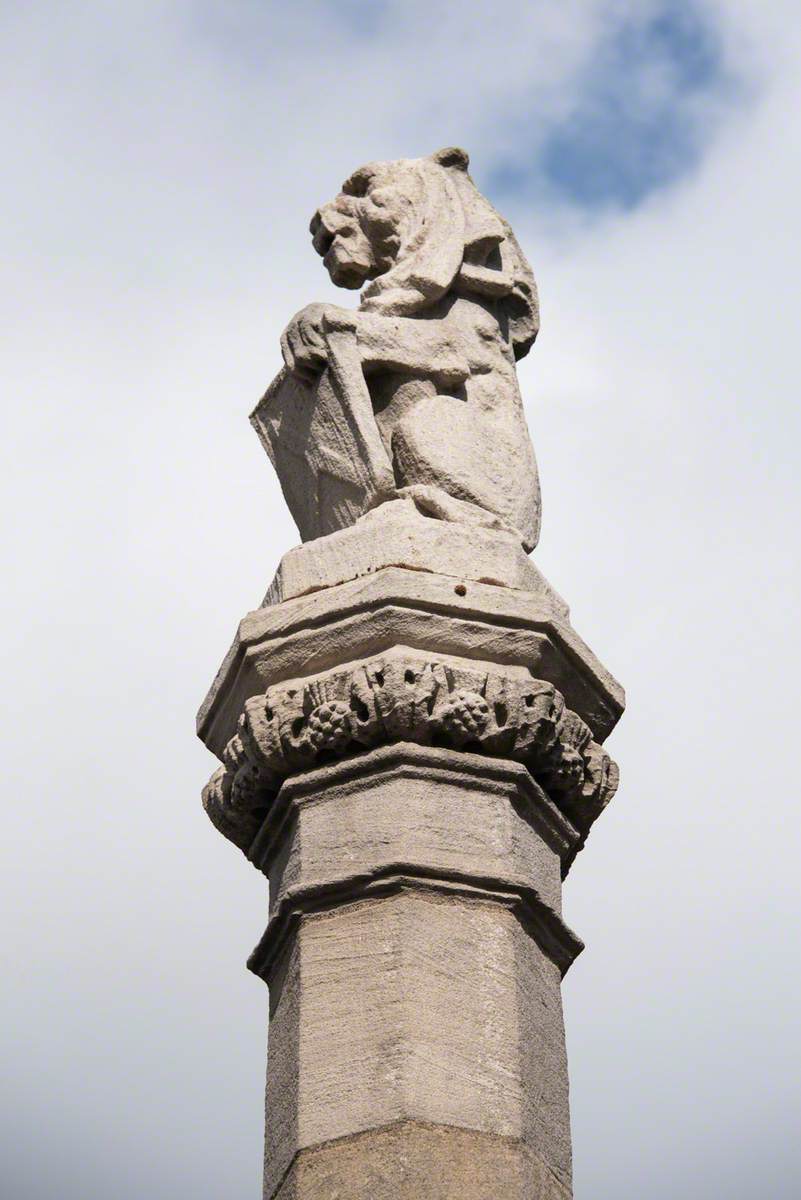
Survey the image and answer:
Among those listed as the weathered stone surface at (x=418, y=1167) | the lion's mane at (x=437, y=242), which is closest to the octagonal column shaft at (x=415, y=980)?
the weathered stone surface at (x=418, y=1167)

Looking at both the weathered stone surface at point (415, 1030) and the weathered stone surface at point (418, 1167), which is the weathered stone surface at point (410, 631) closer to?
the weathered stone surface at point (415, 1030)

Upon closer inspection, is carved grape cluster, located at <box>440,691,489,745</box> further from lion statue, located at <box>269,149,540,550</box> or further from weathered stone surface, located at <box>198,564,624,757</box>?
lion statue, located at <box>269,149,540,550</box>

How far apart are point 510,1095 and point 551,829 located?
3.46ft

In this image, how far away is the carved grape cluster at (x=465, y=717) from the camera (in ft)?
23.2

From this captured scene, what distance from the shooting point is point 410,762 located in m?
7.07

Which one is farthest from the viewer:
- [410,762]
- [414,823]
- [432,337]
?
[432,337]

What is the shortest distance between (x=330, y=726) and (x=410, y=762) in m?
0.27

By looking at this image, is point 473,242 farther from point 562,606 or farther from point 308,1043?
point 308,1043

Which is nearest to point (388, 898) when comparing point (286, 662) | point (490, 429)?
point (286, 662)

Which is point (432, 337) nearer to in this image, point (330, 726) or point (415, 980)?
point (330, 726)

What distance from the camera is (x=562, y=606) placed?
25.2 ft

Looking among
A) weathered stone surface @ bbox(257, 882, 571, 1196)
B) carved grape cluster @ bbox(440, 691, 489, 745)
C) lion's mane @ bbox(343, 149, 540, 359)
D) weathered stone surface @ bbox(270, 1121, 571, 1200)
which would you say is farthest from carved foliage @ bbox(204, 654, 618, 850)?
lion's mane @ bbox(343, 149, 540, 359)

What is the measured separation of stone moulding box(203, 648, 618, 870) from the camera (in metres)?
7.10

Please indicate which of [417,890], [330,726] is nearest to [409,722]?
[330,726]
